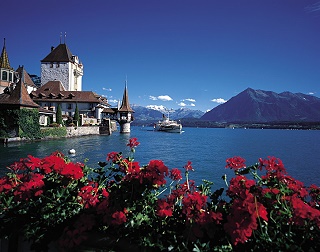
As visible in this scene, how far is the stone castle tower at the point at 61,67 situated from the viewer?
253 ft

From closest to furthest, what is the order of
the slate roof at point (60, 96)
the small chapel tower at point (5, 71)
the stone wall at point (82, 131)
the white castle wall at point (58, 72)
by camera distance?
the stone wall at point (82, 131), the small chapel tower at point (5, 71), the slate roof at point (60, 96), the white castle wall at point (58, 72)

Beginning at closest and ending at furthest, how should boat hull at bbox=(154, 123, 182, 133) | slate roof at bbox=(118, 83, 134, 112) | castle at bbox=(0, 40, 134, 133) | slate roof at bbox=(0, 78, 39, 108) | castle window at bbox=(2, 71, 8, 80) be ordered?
slate roof at bbox=(0, 78, 39, 108)
castle window at bbox=(2, 71, 8, 80)
castle at bbox=(0, 40, 134, 133)
slate roof at bbox=(118, 83, 134, 112)
boat hull at bbox=(154, 123, 182, 133)

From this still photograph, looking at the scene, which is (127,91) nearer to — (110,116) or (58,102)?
(110,116)

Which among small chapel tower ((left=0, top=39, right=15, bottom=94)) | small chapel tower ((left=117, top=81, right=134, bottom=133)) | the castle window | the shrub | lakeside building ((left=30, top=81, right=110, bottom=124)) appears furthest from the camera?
small chapel tower ((left=117, top=81, right=134, bottom=133))

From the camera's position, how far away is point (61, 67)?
7712 centimetres

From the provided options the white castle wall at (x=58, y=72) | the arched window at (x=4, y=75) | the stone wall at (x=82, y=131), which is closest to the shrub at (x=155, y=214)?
the stone wall at (x=82, y=131)

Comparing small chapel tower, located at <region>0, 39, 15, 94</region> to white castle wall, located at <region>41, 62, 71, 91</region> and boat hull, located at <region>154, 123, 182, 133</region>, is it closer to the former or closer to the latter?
white castle wall, located at <region>41, 62, 71, 91</region>

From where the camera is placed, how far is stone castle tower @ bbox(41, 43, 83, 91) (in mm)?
77000

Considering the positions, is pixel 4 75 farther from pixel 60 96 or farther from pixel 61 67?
pixel 61 67

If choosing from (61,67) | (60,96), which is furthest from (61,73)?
(60,96)

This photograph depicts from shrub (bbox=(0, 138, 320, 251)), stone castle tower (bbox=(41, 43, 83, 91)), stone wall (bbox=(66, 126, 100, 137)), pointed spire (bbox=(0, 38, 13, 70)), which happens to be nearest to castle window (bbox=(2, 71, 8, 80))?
pointed spire (bbox=(0, 38, 13, 70))

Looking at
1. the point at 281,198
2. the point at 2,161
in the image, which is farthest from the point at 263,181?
the point at 2,161

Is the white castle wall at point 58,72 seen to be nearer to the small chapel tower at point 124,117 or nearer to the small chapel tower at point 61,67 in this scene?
the small chapel tower at point 61,67

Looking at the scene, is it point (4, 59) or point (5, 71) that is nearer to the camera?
point (4, 59)
